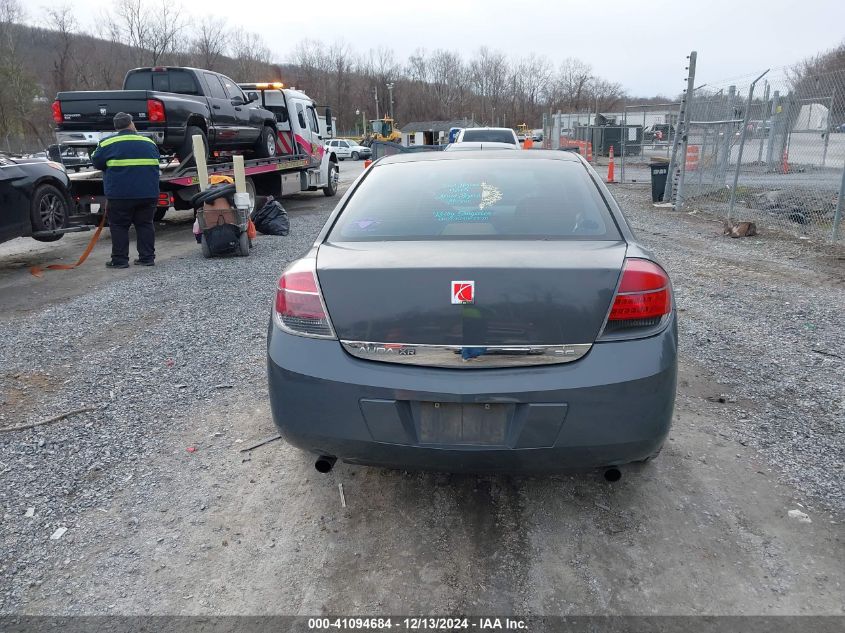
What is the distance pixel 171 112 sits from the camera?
11031mm

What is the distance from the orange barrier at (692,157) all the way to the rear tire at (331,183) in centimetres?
1004

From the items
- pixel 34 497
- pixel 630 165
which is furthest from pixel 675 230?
pixel 630 165

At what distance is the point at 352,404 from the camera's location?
2451mm

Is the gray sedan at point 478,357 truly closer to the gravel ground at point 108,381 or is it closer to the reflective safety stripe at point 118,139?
the gravel ground at point 108,381

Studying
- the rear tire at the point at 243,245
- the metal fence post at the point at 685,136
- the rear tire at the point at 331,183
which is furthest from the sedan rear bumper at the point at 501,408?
the rear tire at the point at 331,183

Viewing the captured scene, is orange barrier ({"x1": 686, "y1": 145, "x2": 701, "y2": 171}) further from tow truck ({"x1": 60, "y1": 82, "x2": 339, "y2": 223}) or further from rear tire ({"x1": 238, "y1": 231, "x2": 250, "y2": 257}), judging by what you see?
rear tire ({"x1": 238, "y1": 231, "x2": 250, "y2": 257})

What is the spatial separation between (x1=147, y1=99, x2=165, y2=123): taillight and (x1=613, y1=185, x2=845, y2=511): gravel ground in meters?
8.61

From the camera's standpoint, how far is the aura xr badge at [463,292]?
7.84 feet

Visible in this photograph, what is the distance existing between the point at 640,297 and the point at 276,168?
13.0 metres

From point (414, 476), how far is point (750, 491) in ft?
5.41

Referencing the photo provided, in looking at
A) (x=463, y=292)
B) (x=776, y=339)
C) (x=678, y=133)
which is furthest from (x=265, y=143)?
(x=463, y=292)

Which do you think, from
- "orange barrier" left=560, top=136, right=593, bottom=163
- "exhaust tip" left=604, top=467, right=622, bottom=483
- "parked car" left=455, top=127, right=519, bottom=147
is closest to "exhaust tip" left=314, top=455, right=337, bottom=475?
"exhaust tip" left=604, top=467, right=622, bottom=483

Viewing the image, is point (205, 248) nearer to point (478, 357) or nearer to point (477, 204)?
point (477, 204)

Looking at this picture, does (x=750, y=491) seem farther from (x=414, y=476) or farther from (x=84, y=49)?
(x=84, y=49)
